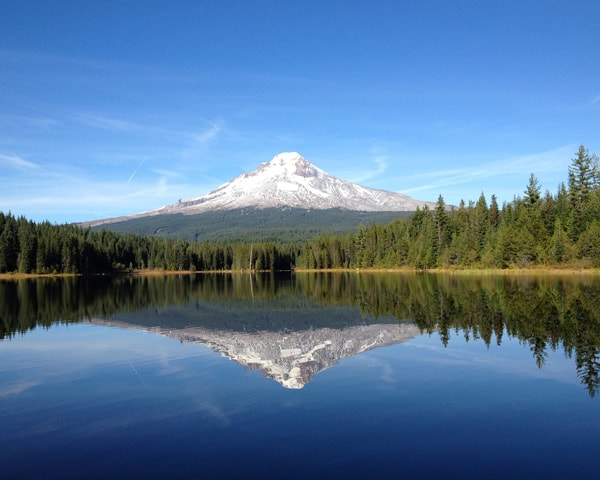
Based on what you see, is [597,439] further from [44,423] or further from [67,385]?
[67,385]

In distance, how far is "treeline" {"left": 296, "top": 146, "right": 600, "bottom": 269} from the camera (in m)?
88.1

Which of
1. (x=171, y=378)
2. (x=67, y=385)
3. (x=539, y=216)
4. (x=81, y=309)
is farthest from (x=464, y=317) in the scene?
(x=539, y=216)

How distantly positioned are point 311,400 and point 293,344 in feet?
31.8

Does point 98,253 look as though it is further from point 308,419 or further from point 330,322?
point 308,419

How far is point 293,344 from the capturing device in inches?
945

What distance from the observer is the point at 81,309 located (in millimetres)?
43219

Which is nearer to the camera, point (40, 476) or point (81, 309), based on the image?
point (40, 476)

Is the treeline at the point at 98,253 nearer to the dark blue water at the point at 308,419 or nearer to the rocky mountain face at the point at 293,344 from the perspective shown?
the rocky mountain face at the point at 293,344

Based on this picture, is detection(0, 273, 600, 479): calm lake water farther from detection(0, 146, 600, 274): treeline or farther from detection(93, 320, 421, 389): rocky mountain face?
detection(0, 146, 600, 274): treeline

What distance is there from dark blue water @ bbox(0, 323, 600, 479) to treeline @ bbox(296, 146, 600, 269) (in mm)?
76503

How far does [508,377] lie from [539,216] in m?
89.2

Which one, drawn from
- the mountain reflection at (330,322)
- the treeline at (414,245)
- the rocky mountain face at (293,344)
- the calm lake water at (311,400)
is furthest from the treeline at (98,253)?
the rocky mountain face at (293,344)

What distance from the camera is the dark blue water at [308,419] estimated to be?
9.92m

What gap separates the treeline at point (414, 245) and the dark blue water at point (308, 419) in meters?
78.6
